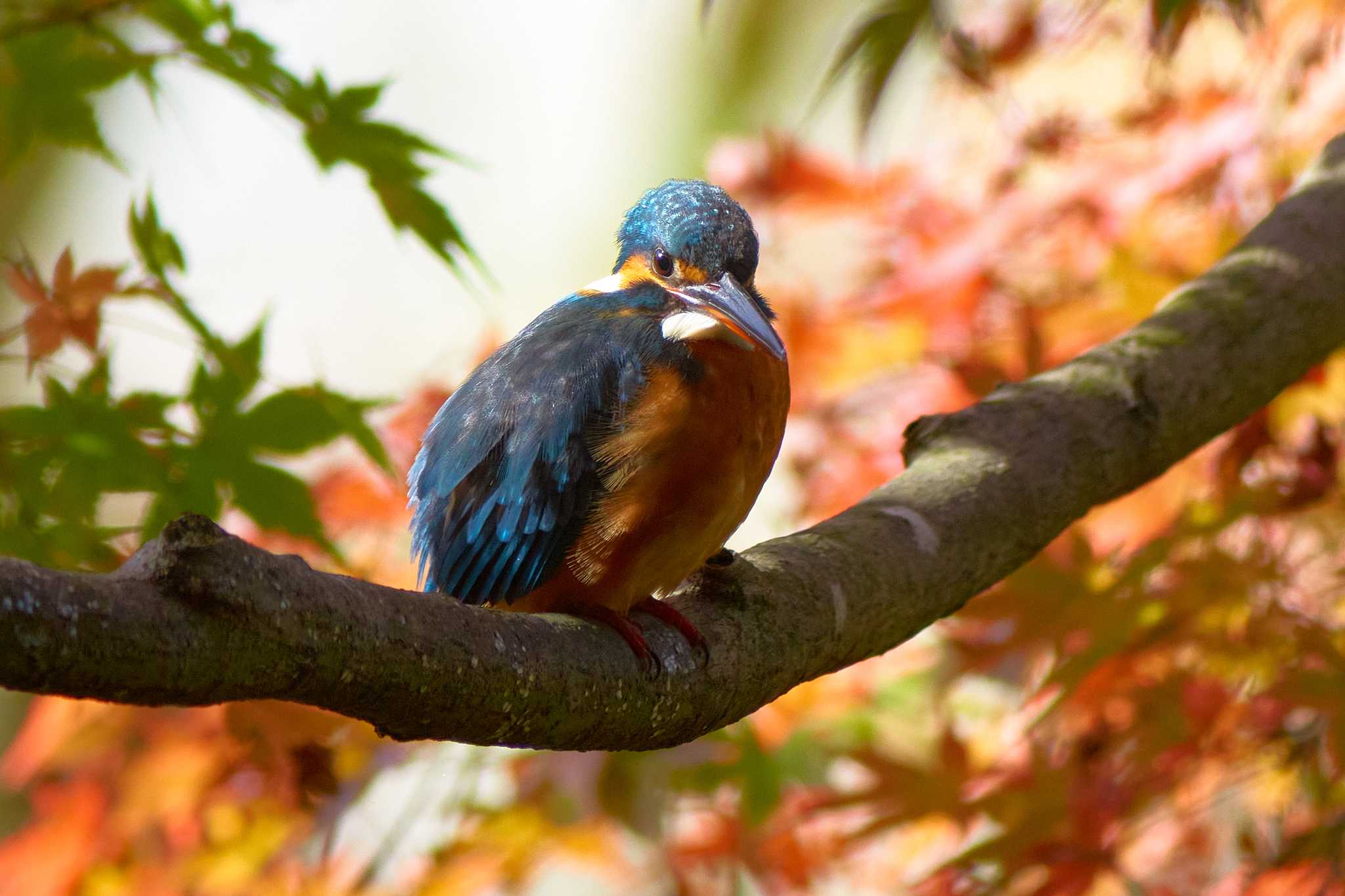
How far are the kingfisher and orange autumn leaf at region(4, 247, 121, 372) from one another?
61 cm

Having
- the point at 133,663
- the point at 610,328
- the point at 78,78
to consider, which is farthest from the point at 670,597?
the point at 78,78

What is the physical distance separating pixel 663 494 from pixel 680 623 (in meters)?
0.19

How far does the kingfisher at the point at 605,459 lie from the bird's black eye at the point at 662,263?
0.31 ft

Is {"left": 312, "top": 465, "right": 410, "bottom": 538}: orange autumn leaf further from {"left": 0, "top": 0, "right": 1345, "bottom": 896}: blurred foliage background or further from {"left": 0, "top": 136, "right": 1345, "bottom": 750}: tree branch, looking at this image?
{"left": 0, "top": 136, "right": 1345, "bottom": 750}: tree branch

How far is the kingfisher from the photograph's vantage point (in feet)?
5.00

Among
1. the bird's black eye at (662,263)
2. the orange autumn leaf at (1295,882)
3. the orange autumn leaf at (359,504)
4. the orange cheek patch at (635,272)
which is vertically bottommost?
the orange autumn leaf at (1295,882)

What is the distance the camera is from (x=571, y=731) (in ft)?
4.08

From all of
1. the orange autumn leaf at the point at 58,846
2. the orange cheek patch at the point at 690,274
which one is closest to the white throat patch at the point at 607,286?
the orange cheek patch at the point at 690,274

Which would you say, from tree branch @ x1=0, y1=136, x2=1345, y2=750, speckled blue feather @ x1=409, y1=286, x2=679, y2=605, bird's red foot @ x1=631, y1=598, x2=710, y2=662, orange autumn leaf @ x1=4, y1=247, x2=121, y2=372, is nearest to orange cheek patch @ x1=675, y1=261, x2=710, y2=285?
speckled blue feather @ x1=409, y1=286, x2=679, y2=605

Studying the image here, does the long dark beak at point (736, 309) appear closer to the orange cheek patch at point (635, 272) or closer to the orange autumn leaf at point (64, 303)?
the orange cheek patch at point (635, 272)

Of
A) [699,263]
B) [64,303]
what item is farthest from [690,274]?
[64,303]

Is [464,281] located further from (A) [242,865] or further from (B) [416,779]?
(B) [416,779]

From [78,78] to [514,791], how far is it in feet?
5.78

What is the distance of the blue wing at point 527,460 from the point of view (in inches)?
60.2
